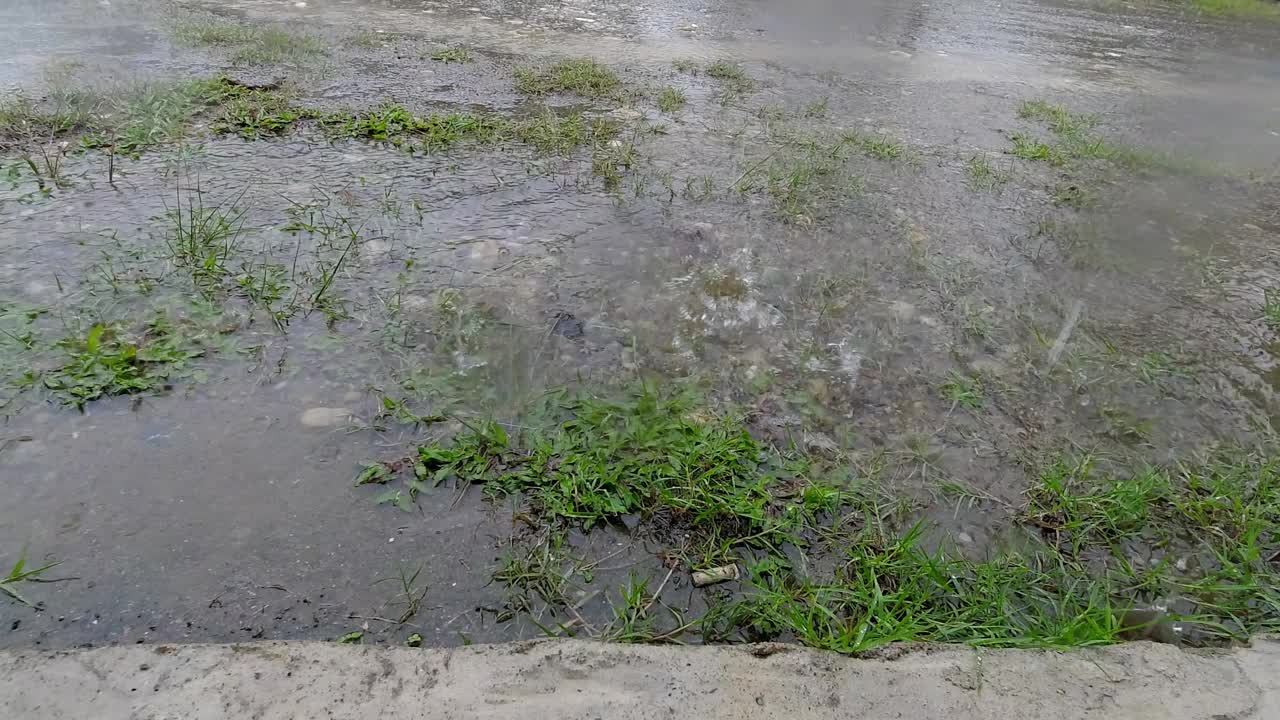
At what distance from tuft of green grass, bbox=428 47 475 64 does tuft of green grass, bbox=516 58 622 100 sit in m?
0.44

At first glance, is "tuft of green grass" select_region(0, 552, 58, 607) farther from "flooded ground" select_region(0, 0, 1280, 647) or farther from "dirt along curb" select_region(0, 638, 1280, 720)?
"dirt along curb" select_region(0, 638, 1280, 720)

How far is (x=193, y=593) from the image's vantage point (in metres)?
1.55

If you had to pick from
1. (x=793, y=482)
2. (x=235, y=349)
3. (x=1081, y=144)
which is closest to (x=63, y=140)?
(x=235, y=349)

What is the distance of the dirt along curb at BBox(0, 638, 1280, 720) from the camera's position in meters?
1.29

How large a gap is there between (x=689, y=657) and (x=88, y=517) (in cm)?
145

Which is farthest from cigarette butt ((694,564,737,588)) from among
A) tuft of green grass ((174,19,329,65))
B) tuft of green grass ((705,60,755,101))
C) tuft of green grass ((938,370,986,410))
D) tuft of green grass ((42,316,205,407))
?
tuft of green grass ((174,19,329,65))

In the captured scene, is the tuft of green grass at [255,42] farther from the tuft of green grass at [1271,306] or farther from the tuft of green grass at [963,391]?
the tuft of green grass at [1271,306]

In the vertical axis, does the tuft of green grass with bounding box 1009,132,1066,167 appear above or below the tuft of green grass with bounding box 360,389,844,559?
above

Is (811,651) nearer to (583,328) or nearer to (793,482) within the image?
(793,482)

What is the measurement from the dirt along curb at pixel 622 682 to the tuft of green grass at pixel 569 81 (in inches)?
148

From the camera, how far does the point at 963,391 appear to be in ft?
7.52

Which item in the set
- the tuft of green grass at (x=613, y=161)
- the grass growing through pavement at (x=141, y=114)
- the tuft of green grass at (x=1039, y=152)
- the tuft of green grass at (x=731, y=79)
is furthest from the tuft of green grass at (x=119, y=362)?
the tuft of green grass at (x=1039, y=152)

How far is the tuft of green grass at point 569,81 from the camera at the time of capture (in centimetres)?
446

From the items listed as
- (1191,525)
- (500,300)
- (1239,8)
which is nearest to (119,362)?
(500,300)
